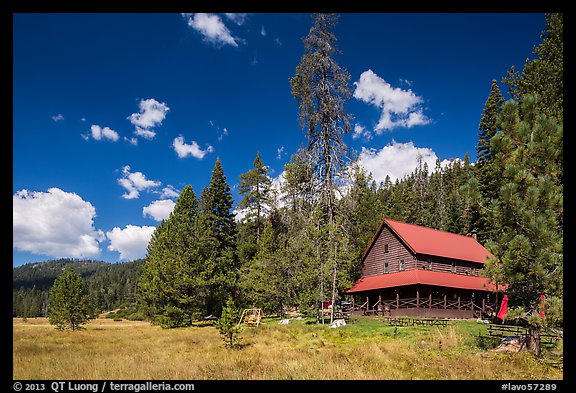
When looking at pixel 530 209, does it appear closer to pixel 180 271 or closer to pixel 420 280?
pixel 420 280

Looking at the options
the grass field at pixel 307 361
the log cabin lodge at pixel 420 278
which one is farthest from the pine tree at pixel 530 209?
the log cabin lodge at pixel 420 278

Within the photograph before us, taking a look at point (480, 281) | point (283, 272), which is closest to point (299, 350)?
point (283, 272)

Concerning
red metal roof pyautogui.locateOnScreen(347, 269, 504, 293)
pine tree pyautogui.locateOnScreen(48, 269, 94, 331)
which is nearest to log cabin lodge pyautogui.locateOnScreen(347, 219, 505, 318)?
red metal roof pyautogui.locateOnScreen(347, 269, 504, 293)

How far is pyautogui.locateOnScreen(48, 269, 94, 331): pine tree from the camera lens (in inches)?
1182

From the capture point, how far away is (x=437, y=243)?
35812 millimetres

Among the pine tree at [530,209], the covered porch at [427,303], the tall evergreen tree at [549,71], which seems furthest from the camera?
the covered porch at [427,303]

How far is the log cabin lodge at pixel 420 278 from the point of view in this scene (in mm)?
30750

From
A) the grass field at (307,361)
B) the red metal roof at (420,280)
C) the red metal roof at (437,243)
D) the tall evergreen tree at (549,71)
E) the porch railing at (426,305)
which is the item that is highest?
the tall evergreen tree at (549,71)

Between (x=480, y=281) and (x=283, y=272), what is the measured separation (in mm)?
20629

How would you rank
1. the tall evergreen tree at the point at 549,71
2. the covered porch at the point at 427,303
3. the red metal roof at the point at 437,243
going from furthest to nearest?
the red metal roof at the point at 437,243 < the covered porch at the point at 427,303 < the tall evergreen tree at the point at 549,71

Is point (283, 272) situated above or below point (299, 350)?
above

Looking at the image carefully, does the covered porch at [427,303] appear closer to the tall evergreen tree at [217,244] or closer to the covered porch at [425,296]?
the covered porch at [425,296]
